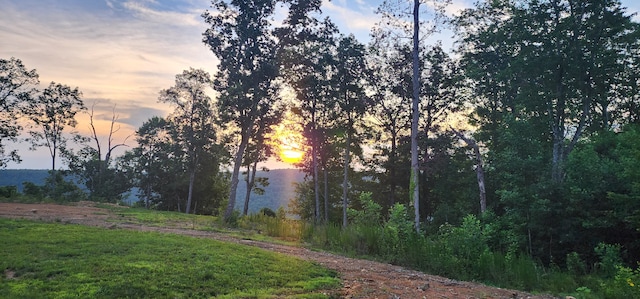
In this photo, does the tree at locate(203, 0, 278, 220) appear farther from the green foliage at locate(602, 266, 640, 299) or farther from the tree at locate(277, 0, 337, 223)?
the green foliage at locate(602, 266, 640, 299)

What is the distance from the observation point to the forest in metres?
11.9

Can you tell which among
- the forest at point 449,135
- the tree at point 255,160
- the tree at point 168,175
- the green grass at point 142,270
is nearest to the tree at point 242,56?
the forest at point 449,135

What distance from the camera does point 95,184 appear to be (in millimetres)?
46406

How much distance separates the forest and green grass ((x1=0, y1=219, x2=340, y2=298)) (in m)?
4.45

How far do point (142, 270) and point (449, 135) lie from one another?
20470 mm

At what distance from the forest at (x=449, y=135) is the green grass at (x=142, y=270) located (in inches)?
175

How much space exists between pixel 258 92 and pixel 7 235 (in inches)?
598

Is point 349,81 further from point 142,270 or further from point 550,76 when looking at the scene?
point 142,270

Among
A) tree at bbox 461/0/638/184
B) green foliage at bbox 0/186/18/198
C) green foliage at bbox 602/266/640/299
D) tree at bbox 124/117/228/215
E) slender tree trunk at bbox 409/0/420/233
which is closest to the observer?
green foliage at bbox 602/266/640/299

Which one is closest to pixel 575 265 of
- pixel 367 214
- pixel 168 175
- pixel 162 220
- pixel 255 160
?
pixel 367 214

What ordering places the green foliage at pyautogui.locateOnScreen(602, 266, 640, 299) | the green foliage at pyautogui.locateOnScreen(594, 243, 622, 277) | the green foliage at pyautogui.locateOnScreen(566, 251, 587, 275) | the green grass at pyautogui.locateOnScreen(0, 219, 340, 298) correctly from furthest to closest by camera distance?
1. the green foliage at pyautogui.locateOnScreen(566, 251, 587, 275)
2. the green foliage at pyautogui.locateOnScreen(594, 243, 622, 277)
3. the green foliage at pyautogui.locateOnScreen(602, 266, 640, 299)
4. the green grass at pyautogui.locateOnScreen(0, 219, 340, 298)

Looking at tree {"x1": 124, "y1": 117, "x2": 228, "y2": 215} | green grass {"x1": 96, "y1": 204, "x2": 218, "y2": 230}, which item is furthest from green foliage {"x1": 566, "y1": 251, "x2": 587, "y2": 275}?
tree {"x1": 124, "y1": 117, "x2": 228, "y2": 215}

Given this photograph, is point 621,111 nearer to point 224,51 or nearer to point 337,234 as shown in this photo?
point 337,234

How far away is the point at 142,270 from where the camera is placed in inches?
251
